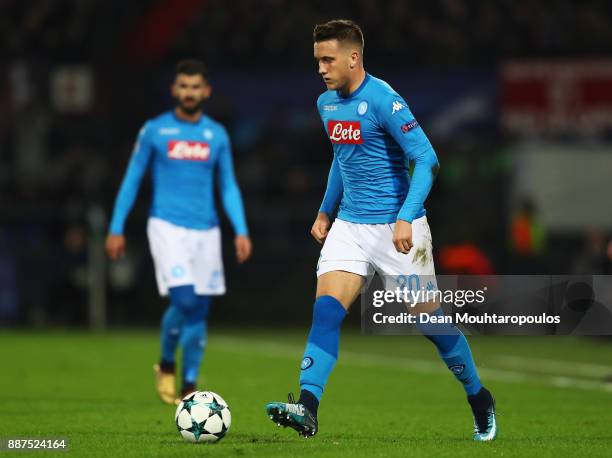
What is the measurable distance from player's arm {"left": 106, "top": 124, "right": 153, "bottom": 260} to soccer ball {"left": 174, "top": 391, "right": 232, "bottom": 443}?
9.30 ft

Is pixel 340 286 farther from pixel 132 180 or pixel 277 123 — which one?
pixel 277 123

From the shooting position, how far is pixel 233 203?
1016cm

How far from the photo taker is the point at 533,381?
12562mm

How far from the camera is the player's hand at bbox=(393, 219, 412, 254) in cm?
681

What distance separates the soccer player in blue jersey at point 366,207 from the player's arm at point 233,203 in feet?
8.95

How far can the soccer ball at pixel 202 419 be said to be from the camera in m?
7.18

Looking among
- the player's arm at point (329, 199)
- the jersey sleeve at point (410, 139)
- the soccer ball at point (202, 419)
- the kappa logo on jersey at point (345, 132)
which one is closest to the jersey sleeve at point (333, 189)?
the player's arm at point (329, 199)

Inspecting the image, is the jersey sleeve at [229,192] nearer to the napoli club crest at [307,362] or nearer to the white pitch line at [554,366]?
the napoli club crest at [307,362]

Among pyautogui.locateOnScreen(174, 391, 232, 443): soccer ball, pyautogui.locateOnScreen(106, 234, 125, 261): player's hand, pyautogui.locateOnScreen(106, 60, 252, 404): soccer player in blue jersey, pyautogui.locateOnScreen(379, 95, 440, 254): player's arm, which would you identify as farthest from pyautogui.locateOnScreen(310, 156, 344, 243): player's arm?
pyautogui.locateOnScreen(106, 234, 125, 261): player's hand

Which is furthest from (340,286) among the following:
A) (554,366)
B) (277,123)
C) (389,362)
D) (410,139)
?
(277,123)

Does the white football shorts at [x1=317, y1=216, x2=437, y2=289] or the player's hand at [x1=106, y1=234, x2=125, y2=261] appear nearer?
the white football shorts at [x1=317, y1=216, x2=437, y2=289]

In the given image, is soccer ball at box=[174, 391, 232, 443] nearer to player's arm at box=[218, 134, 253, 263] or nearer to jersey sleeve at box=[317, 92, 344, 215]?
jersey sleeve at box=[317, 92, 344, 215]

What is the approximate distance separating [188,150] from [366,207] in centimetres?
306

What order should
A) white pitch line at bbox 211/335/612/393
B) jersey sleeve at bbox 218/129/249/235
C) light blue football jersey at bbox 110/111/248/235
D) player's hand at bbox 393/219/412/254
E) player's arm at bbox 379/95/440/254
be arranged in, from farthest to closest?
white pitch line at bbox 211/335/612/393 → jersey sleeve at bbox 218/129/249/235 → light blue football jersey at bbox 110/111/248/235 → player's arm at bbox 379/95/440/254 → player's hand at bbox 393/219/412/254
